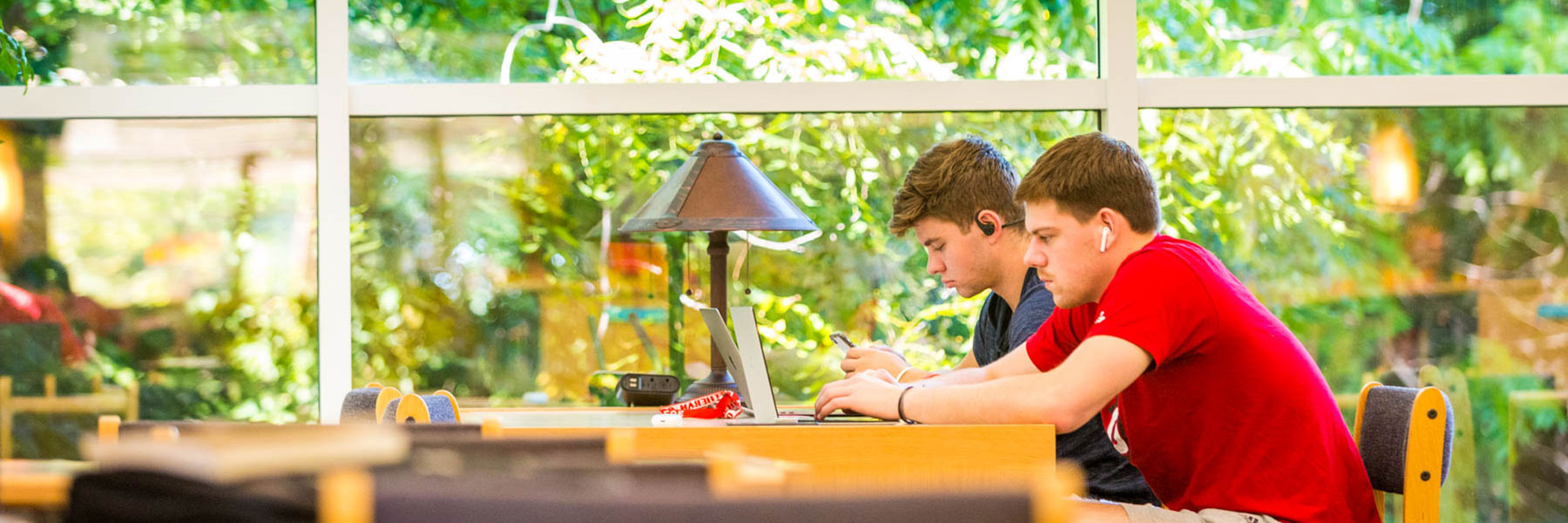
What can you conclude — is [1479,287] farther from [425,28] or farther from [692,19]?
[425,28]

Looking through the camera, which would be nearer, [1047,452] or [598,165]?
[1047,452]

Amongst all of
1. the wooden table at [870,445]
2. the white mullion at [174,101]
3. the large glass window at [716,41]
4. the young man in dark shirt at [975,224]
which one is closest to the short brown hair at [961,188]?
the young man in dark shirt at [975,224]

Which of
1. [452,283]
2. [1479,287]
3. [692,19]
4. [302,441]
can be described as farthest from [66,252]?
[1479,287]

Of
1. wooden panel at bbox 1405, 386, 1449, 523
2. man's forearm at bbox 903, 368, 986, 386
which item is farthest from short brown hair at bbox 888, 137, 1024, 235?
wooden panel at bbox 1405, 386, 1449, 523

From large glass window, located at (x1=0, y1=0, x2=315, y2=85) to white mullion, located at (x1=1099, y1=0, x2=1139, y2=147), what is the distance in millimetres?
2310

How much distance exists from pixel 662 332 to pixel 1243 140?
1823 mm

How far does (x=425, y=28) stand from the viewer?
373cm

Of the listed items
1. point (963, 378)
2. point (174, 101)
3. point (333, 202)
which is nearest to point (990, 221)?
point (963, 378)

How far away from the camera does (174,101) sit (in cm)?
364

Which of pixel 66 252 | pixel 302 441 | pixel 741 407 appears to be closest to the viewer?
pixel 302 441

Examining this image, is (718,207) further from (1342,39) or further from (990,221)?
(1342,39)

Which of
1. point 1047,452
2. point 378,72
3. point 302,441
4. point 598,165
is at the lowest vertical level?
point 1047,452

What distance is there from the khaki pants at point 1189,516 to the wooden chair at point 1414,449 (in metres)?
0.41

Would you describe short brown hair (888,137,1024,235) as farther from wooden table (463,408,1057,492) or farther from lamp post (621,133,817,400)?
wooden table (463,408,1057,492)
